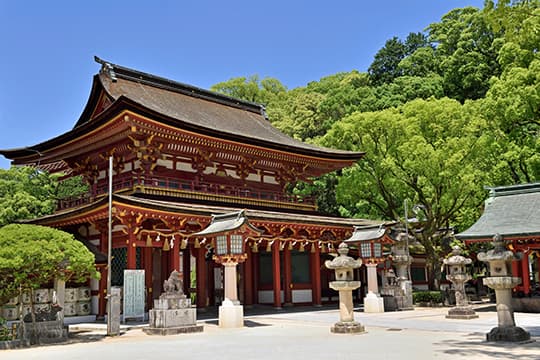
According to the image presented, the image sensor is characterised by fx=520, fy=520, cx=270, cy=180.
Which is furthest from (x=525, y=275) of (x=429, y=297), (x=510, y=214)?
(x=429, y=297)

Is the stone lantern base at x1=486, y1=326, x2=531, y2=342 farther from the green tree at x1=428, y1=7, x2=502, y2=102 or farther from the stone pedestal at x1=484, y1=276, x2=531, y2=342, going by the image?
the green tree at x1=428, y1=7, x2=502, y2=102

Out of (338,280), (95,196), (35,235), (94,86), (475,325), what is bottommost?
(475,325)

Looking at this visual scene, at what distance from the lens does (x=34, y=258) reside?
49.1ft

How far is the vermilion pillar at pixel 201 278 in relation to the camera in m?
24.8

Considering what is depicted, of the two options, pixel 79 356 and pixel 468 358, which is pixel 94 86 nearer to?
pixel 79 356

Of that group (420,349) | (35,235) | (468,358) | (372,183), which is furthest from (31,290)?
(372,183)

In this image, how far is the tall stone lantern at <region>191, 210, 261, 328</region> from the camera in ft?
62.5

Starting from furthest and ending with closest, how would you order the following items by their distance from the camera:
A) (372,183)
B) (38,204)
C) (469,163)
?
(38,204) → (372,183) → (469,163)

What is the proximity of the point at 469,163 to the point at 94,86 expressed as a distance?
820 inches

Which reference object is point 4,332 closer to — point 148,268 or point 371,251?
point 148,268

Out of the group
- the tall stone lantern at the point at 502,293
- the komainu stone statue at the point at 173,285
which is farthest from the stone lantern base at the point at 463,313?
the komainu stone statue at the point at 173,285

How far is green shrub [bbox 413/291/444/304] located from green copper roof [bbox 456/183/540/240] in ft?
20.9

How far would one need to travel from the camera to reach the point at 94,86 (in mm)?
27203

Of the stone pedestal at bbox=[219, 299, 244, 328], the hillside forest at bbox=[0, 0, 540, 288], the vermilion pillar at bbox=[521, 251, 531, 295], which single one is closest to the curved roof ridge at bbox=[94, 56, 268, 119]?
the hillside forest at bbox=[0, 0, 540, 288]
